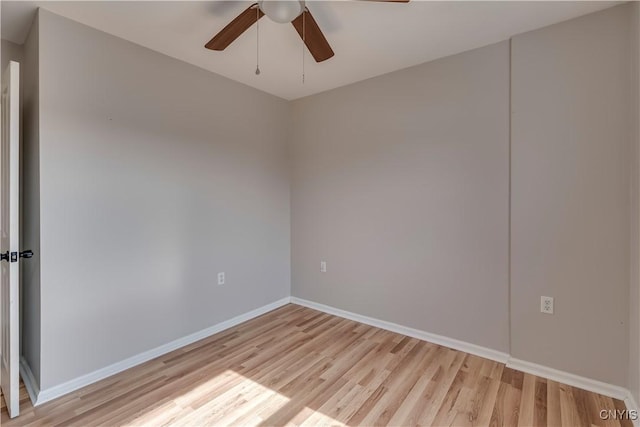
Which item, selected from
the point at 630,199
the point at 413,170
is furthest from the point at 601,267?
the point at 413,170

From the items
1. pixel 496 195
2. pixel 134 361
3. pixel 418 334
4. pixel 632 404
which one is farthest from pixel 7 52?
pixel 632 404

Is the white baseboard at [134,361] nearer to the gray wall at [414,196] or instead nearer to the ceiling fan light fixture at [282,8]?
the gray wall at [414,196]

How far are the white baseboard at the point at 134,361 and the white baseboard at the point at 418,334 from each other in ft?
2.27

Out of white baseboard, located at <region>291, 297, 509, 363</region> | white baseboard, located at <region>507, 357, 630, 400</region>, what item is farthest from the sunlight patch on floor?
white baseboard, located at <region>507, 357, 630, 400</region>

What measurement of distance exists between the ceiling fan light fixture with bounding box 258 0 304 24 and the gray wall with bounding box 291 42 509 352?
148 centimetres

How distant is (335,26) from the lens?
2.01 m

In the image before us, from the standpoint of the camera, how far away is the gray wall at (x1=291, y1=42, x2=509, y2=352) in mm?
2268

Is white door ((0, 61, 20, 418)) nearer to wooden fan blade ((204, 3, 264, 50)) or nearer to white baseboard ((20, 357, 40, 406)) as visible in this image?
white baseboard ((20, 357, 40, 406))

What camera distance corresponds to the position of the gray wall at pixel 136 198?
6.15ft

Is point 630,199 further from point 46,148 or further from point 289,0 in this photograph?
point 46,148

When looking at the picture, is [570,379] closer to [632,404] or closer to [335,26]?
[632,404]

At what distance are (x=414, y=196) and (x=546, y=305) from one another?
1.21 m

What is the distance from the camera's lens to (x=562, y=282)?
1996 mm

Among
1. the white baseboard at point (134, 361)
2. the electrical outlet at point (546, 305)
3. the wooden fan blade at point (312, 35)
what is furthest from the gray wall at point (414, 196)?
the wooden fan blade at point (312, 35)
